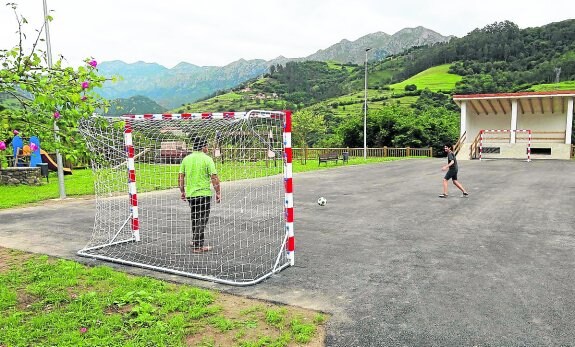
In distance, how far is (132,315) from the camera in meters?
4.09

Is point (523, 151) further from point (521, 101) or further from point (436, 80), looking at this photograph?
point (436, 80)

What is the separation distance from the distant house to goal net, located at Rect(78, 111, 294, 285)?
2311 cm

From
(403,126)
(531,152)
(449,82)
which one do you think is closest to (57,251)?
(531,152)

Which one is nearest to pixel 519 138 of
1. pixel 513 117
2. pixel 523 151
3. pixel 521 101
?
pixel 523 151

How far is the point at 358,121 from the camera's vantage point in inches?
1478

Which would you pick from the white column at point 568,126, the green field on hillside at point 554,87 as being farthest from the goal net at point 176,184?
the green field on hillside at point 554,87

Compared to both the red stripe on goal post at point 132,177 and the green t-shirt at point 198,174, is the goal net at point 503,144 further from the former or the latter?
the red stripe on goal post at point 132,177

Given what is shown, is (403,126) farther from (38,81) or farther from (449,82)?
(449,82)

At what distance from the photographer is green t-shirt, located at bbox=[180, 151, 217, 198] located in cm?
600

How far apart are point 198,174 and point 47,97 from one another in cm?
274

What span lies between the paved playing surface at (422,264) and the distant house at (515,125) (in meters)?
17.4

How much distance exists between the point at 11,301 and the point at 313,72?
13327cm

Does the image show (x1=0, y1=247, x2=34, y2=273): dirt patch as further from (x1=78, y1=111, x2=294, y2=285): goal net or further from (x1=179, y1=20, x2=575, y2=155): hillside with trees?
(x1=179, y1=20, x2=575, y2=155): hillside with trees

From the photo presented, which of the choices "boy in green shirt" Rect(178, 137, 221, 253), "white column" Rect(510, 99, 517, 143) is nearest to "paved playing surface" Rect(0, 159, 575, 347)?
"boy in green shirt" Rect(178, 137, 221, 253)
